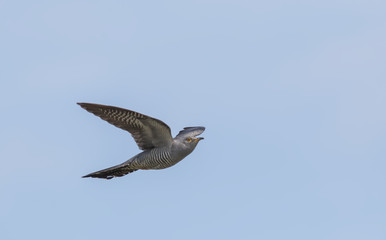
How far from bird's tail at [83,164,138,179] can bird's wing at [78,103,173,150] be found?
68 cm

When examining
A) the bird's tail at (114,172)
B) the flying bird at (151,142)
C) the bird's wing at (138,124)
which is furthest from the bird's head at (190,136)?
the bird's tail at (114,172)

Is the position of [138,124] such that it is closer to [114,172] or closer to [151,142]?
[151,142]

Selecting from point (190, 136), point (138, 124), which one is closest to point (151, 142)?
point (138, 124)

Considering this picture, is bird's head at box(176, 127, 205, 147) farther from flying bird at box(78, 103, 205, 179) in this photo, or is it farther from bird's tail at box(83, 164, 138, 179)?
bird's tail at box(83, 164, 138, 179)

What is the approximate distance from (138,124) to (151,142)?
0.68 meters

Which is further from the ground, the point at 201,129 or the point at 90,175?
the point at 201,129

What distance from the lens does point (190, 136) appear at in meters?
23.7

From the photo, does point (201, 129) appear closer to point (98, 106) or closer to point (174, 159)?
point (174, 159)

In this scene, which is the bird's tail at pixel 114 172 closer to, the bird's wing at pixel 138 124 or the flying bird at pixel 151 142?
the flying bird at pixel 151 142

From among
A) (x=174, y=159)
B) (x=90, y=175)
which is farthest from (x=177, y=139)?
(x=90, y=175)

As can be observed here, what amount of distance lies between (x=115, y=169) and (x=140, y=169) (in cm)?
60

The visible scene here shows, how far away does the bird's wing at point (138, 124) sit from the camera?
72.9 ft

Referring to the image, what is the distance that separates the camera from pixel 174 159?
23188 mm

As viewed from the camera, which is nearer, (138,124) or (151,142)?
(138,124)
